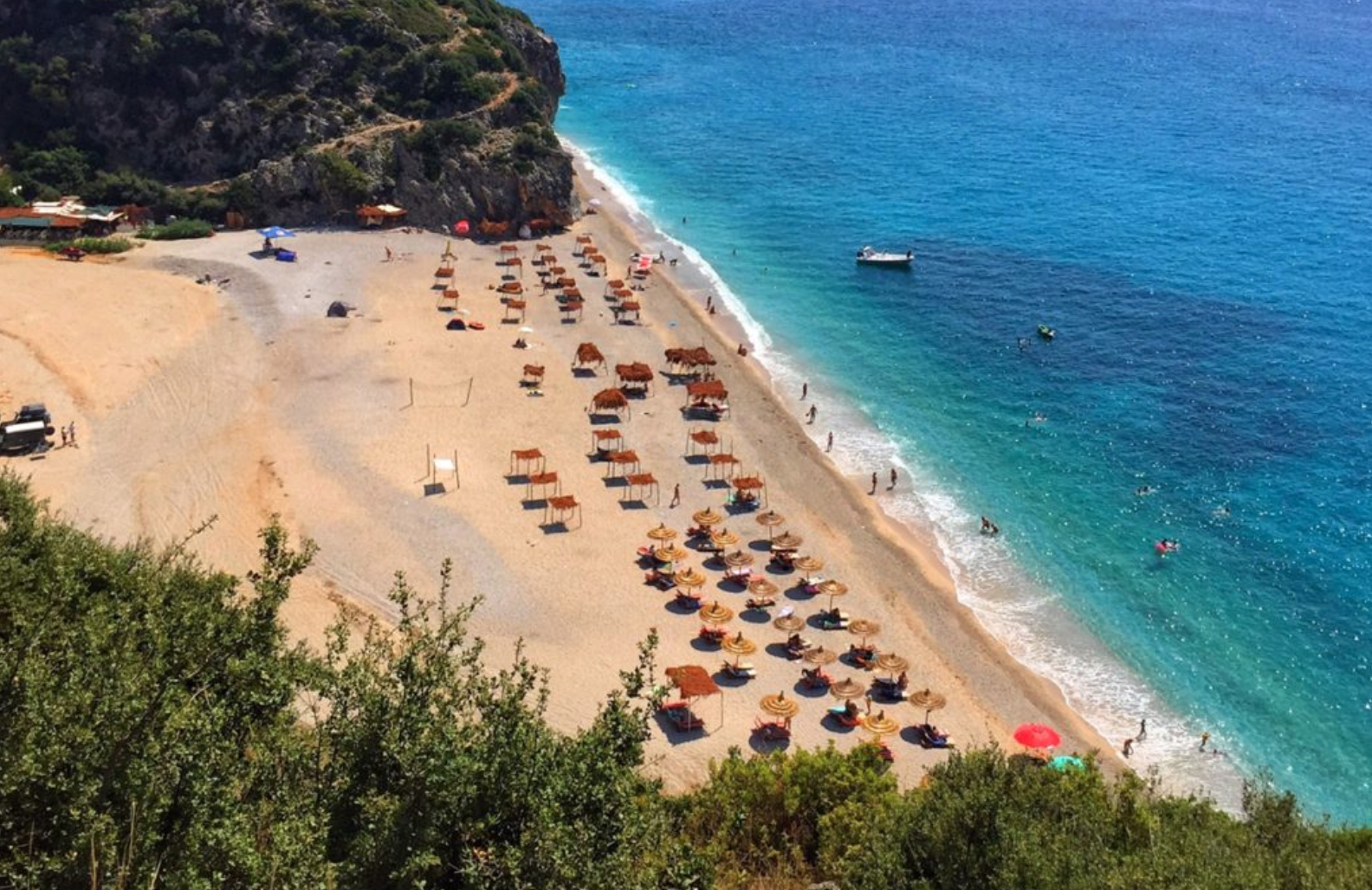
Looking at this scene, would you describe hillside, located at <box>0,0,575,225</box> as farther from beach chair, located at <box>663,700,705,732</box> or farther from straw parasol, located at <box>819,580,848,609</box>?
beach chair, located at <box>663,700,705,732</box>

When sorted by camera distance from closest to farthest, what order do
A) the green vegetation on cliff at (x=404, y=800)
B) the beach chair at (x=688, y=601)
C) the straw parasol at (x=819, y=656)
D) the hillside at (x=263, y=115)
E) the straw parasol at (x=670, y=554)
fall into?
the green vegetation on cliff at (x=404, y=800)
the straw parasol at (x=819, y=656)
the beach chair at (x=688, y=601)
the straw parasol at (x=670, y=554)
the hillside at (x=263, y=115)

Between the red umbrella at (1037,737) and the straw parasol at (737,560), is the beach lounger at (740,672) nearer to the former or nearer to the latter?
the straw parasol at (737,560)

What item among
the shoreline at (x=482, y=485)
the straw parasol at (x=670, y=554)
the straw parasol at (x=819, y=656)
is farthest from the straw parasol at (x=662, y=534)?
the straw parasol at (x=819, y=656)

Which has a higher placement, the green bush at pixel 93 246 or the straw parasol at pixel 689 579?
the green bush at pixel 93 246

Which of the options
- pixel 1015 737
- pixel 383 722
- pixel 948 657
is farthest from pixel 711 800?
pixel 948 657

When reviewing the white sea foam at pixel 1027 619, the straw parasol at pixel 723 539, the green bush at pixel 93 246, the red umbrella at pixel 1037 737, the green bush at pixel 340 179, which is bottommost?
the white sea foam at pixel 1027 619

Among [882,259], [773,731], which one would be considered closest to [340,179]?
[882,259]
